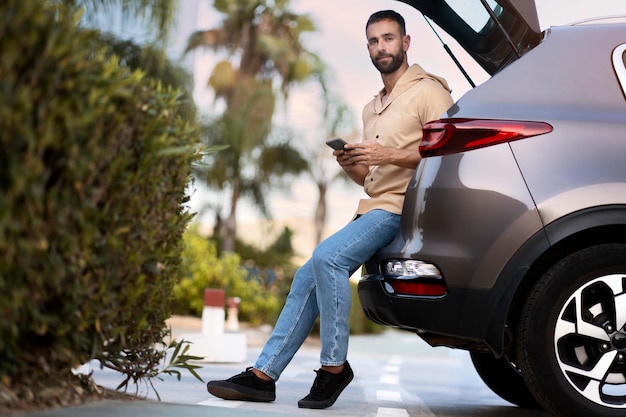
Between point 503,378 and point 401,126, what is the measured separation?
1845mm

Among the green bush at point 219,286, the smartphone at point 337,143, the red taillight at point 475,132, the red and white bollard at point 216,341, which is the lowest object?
→ the green bush at point 219,286

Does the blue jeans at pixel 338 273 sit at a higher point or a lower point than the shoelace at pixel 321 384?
higher

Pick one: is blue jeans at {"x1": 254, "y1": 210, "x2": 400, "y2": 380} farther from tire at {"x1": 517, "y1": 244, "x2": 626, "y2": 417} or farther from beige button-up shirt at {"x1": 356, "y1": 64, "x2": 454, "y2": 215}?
tire at {"x1": 517, "y1": 244, "x2": 626, "y2": 417}

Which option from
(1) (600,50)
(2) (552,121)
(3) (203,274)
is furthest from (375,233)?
(3) (203,274)

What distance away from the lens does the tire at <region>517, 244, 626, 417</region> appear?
435 cm

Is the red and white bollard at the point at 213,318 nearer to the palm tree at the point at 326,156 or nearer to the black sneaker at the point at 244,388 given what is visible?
the black sneaker at the point at 244,388

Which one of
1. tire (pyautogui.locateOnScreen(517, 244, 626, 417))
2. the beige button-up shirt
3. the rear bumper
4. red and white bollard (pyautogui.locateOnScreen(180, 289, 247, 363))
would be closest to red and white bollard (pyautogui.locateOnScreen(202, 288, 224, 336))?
red and white bollard (pyautogui.locateOnScreen(180, 289, 247, 363))

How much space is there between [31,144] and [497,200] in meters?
2.19

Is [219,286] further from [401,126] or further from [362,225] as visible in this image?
[362,225]

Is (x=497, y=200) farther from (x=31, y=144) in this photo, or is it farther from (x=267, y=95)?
(x=267, y=95)

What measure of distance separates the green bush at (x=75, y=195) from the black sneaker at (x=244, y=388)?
86cm

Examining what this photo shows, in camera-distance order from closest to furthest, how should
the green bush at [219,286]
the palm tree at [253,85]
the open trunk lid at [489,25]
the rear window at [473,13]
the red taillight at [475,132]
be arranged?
1. the red taillight at [475,132]
2. the open trunk lid at [489,25]
3. the rear window at [473,13]
4. the green bush at [219,286]
5. the palm tree at [253,85]

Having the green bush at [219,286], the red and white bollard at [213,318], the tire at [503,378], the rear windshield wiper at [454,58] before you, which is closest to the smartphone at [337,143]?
the rear windshield wiper at [454,58]

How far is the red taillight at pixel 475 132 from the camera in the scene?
4449mm
